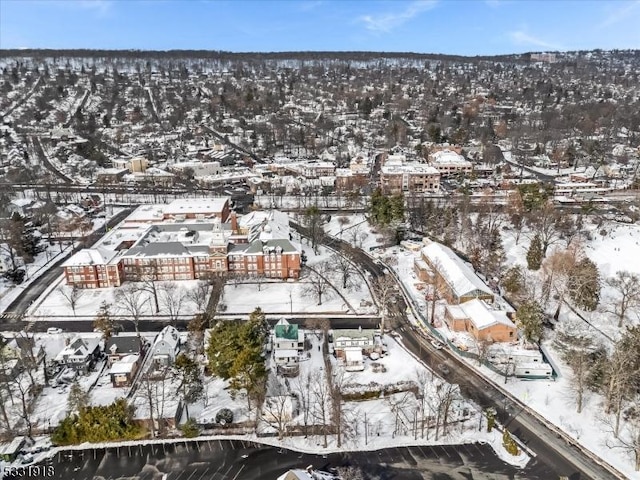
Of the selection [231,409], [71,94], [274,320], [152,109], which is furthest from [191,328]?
[71,94]

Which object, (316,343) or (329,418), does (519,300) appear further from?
(329,418)

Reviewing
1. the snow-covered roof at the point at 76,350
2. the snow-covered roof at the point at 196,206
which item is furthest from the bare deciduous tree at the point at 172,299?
the snow-covered roof at the point at 196,206

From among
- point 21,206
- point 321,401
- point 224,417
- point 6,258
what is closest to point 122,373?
point 224,417

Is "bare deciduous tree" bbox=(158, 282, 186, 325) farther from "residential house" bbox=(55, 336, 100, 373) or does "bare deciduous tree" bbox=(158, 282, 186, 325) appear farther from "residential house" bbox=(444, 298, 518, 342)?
"residential house" bbox=(444, 298, 518, 342)

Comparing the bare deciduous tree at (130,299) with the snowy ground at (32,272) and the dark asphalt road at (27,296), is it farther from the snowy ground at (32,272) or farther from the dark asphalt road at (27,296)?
the snowy ground at (32,272)

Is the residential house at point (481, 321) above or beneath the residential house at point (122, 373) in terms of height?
above

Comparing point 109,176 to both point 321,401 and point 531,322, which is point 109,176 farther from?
point 531,322
